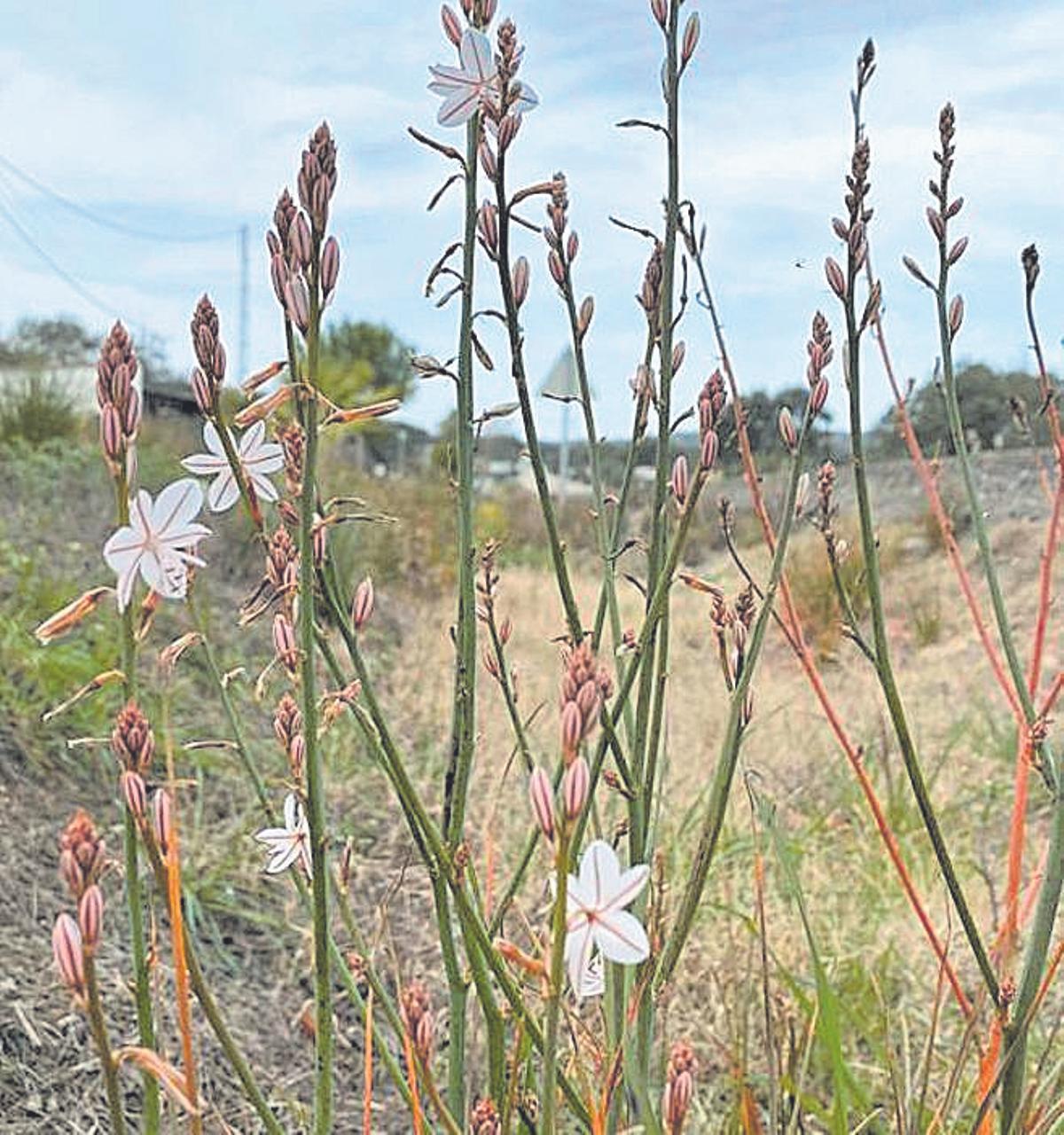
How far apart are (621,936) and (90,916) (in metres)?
0.19

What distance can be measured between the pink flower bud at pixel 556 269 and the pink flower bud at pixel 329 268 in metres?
0.28

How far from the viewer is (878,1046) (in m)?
1.82

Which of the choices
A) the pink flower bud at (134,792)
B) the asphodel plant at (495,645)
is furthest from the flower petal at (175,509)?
the pink flower bud at (134,792)

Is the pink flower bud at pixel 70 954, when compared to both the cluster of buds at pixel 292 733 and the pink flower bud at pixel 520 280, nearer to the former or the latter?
the cluster of buds at pixel 292 733

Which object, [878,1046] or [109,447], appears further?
→ [878,1046]

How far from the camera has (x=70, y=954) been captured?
50 centimetres

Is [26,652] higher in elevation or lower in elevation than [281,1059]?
higher

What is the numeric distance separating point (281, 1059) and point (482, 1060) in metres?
0.31

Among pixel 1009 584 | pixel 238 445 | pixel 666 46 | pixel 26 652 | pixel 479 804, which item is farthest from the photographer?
pixel 1009 584

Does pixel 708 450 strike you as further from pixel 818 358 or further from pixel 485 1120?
pixel 485 1120

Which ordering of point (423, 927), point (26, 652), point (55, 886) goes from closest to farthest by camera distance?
point (55, 886), point (423, 927), point (26, 652)

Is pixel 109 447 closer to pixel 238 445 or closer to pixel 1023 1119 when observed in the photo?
pixel 238 445

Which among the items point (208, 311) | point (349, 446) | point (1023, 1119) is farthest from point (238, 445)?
point (349, 446)

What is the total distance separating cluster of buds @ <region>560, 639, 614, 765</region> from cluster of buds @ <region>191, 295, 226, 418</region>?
225 mm
